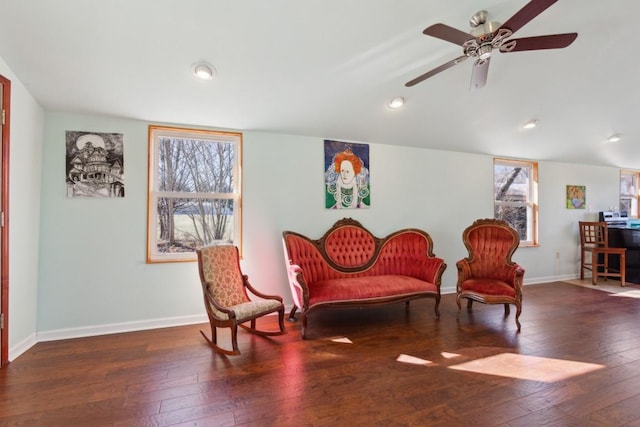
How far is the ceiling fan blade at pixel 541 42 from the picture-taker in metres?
1.95

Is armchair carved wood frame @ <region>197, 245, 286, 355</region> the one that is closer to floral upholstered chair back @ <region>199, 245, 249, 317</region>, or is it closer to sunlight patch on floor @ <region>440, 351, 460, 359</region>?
floral upholstered chair back @ <region>199, 245, 249, 317</region>

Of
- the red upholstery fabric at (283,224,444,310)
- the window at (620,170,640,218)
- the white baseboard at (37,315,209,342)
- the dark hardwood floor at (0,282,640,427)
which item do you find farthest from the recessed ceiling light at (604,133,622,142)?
the white baseboard at (37,315,209,342)

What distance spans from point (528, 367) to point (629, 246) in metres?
5.02

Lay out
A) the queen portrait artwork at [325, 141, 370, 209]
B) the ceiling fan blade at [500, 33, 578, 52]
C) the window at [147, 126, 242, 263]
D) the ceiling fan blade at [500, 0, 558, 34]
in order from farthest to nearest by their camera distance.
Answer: the queen portrait artwork at [325, 141, 370, 209] → the window at [147, 126, 242, 263] → the ceiling fan blade at [500, 33, 578, 52] → the ceiling fan blade at [500, 0, 558, 34]

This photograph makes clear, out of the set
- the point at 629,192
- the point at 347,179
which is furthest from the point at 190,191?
the point at 629,192

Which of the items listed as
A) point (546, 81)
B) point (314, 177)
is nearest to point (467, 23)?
point (546, 81)

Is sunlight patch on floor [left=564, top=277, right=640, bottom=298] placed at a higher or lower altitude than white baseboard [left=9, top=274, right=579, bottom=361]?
higher

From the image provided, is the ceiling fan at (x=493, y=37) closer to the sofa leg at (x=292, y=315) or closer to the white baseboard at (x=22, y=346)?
the sofa leg at (x=292, y=315)

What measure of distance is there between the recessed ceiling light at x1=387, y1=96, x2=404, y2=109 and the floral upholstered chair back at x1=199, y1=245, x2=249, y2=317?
8.12ft

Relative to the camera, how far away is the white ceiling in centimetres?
210

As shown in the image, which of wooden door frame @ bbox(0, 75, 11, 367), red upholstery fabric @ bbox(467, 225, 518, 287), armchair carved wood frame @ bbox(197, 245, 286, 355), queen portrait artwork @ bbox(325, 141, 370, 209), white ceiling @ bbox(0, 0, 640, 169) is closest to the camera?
white ceiling @ bbox(0, 0, 640, 169)

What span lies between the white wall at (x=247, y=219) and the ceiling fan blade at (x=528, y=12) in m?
2.40

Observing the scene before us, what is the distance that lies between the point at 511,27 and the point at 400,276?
276 cm

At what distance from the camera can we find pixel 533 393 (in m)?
1.95
